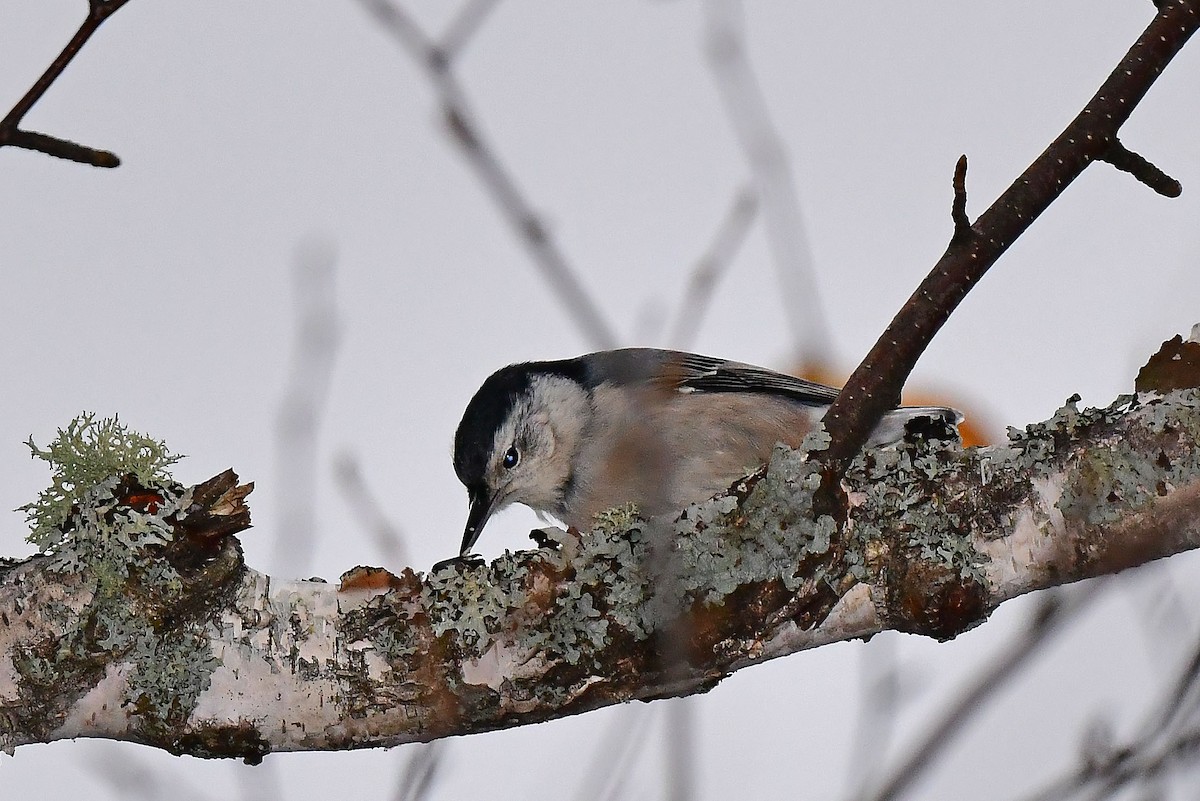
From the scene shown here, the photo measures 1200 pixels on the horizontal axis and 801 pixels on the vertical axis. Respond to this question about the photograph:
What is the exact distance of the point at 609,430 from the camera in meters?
4.06

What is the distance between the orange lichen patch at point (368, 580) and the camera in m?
2.26

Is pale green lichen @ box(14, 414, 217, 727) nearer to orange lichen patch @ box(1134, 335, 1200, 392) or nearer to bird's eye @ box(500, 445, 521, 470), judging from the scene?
orange lichen patch @ box(1134, 335, 1200, 392)

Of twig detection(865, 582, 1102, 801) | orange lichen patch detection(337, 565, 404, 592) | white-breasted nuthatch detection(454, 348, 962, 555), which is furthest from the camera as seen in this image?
white-breasted nuthatch detection(454, 348, 962, 555)

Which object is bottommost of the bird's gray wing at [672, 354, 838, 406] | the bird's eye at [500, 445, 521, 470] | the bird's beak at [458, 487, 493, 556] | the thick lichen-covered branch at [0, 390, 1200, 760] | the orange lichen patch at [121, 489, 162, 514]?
the thick lichen-covered branch at [0, 390, 1200, 760]

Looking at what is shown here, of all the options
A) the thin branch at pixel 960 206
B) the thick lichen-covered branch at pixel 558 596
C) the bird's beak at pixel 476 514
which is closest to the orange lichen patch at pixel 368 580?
the thick lichen-covered branch at pixel 558 596

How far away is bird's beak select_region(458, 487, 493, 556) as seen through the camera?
3.96m

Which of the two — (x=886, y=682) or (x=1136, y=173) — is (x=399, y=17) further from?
(x=886, y=682)

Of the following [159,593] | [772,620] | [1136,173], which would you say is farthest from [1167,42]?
[159,593]

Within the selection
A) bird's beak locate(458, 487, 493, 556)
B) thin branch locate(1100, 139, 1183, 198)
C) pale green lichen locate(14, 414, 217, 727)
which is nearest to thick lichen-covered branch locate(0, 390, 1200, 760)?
pale green lichen locate(14, 414, 217, 727)

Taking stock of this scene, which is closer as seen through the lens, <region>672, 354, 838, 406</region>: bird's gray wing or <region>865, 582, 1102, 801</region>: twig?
<region>865, 582, 1102, 801</region>: twig

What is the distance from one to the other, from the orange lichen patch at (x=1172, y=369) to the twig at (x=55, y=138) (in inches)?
71.0

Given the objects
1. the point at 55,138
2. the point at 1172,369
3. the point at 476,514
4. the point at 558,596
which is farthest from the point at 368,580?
the point at 476,514

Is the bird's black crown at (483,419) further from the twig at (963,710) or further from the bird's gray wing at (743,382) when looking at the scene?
the twig at (963,710)

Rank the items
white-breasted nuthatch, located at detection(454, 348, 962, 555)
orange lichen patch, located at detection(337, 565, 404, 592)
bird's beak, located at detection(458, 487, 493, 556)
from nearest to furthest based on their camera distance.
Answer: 1. orange lichen patch, located at detection(337, 565, 404, 592)
2. white-breasted nuthatch, located at detection(454, 348, 962, 555)
3. bird's beak, located at detection(458, 487, 493, 556)
